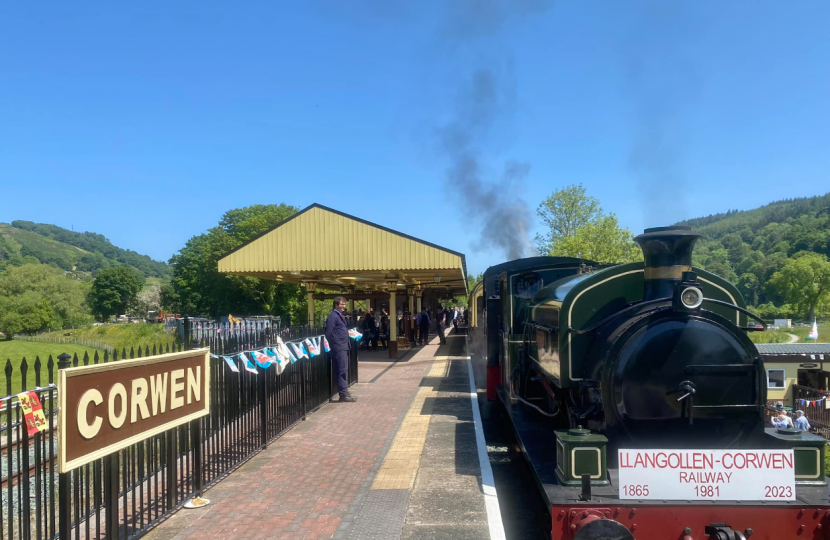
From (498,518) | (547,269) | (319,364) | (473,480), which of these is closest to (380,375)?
(319,364)

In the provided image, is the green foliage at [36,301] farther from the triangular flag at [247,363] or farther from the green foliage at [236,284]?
the triangular flag at [247,363]

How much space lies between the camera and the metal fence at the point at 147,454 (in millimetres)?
3475

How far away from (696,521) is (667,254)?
1.93 m

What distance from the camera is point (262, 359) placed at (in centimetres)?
705

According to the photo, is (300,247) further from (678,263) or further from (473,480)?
(678,263)

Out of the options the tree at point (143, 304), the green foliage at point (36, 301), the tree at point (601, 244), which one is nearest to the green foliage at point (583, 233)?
the tree at point (601, 244)

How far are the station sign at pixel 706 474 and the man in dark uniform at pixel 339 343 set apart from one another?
7.00m

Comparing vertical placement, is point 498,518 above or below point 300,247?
below

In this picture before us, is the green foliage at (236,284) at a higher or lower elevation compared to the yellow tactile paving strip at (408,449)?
higher

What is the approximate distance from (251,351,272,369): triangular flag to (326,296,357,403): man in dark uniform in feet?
10.3

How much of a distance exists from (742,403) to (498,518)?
81.3 inches

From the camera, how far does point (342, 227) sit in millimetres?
17984

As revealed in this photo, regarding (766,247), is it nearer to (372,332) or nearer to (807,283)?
(807,283)

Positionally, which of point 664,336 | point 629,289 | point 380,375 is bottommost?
point 380,375
